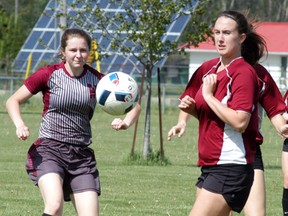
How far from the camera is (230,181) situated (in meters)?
5.96

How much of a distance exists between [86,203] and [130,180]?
21.8 ft

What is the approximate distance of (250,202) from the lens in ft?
24.1

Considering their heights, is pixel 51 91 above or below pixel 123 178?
above

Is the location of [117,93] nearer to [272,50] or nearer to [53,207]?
[53,207]

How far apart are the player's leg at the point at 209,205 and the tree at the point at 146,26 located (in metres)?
10.3

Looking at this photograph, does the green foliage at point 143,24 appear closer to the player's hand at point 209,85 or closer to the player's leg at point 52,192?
the player's leg at point 52,192

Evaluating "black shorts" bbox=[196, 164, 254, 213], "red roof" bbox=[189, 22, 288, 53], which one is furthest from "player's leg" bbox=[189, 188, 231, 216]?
"red roof" bbox=[189, 22, 288, 53]

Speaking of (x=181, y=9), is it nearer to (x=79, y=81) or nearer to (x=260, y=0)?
(x=79, y=81)

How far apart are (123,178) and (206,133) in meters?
7.61

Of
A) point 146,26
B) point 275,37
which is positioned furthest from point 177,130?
point 275,37

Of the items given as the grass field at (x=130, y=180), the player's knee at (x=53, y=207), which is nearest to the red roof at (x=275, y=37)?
the grass field at (x=130, y=180)

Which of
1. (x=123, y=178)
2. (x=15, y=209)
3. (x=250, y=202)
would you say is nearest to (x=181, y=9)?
(x=123, y=178)

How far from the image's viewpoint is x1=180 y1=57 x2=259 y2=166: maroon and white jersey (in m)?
5.93

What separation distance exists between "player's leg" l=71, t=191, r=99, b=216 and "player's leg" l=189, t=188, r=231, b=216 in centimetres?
100
